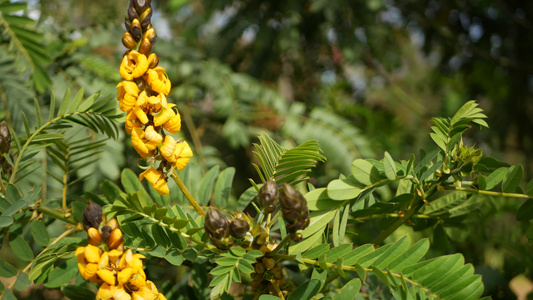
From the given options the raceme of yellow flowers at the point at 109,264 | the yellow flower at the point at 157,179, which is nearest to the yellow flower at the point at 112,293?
the raceme of yellow flowers at the point at 109,264

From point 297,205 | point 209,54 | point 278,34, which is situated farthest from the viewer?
point 209,54

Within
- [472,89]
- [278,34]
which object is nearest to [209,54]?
[278,34]

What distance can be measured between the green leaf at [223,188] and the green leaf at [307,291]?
195mm

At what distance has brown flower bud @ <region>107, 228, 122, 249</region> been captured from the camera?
0.38 m

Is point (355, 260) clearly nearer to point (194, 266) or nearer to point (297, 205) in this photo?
point (297, 205)

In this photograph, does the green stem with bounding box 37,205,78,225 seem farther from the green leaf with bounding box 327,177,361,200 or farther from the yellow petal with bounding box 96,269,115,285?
the green leaf with bounding box 327,177,361,200

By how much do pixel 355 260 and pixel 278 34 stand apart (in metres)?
1.25

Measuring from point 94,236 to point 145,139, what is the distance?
11 cm

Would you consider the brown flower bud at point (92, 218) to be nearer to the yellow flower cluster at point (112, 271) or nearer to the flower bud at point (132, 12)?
the yellow flower cluster at point (112, 271)

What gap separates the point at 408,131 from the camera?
2.11 metres

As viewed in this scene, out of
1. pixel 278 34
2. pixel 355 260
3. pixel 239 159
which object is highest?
pixel 278 34

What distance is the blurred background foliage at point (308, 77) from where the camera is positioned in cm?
86

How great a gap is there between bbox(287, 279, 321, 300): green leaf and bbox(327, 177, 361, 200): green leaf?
90 mm

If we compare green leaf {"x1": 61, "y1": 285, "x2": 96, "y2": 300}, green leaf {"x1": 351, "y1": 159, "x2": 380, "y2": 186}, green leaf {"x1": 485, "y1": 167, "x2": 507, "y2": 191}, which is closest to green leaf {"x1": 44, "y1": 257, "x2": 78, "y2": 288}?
green leaf {"x1": 61, "y1": 285, "x2": 96, "y2": 300}
